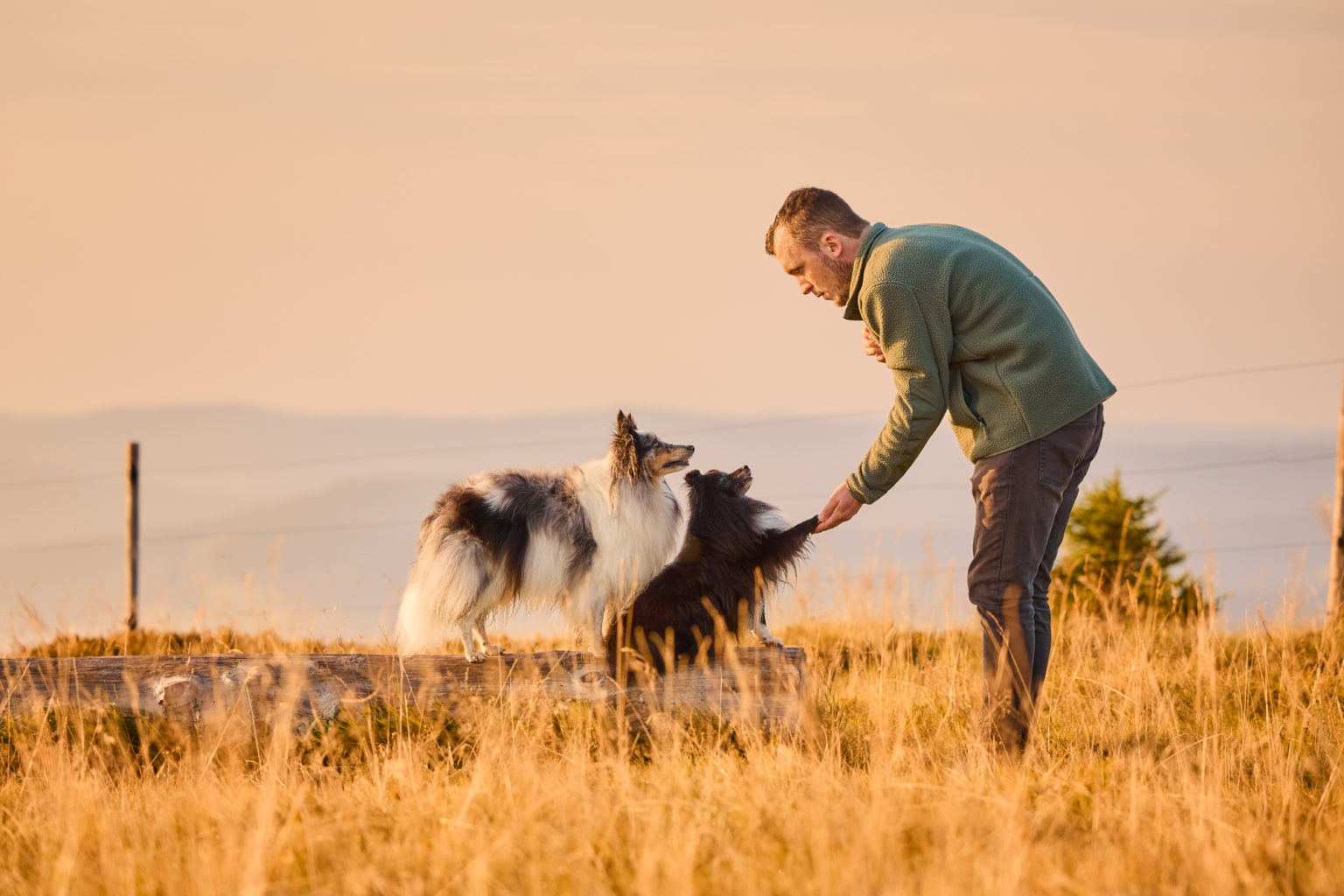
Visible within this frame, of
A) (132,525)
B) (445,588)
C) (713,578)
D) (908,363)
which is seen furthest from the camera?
(132,525)

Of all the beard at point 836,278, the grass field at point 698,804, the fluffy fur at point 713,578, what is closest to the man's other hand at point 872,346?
the beard at point 836,278

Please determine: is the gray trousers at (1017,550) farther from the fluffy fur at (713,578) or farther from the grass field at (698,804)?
the fluffy fur at (713,578)

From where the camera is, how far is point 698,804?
3508 millimetres

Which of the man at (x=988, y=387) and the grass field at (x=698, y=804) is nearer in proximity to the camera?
the grass field at (x=698, y=804)

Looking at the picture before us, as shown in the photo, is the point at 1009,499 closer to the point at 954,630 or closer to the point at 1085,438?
the point at 1085,438

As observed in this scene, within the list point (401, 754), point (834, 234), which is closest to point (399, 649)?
point (401, 754)

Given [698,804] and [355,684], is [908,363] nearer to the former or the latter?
[698,804]

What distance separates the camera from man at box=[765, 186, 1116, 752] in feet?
13.4

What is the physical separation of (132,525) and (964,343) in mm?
10122

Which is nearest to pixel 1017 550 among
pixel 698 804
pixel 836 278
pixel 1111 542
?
pixel 836 278

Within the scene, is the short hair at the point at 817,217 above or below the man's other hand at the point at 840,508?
above

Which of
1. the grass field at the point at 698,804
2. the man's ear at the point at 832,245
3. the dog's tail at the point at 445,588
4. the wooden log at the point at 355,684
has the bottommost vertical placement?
the grass field at the point at 698,804

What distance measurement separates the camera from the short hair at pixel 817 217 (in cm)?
427

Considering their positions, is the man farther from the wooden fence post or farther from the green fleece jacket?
the wooden fence post
